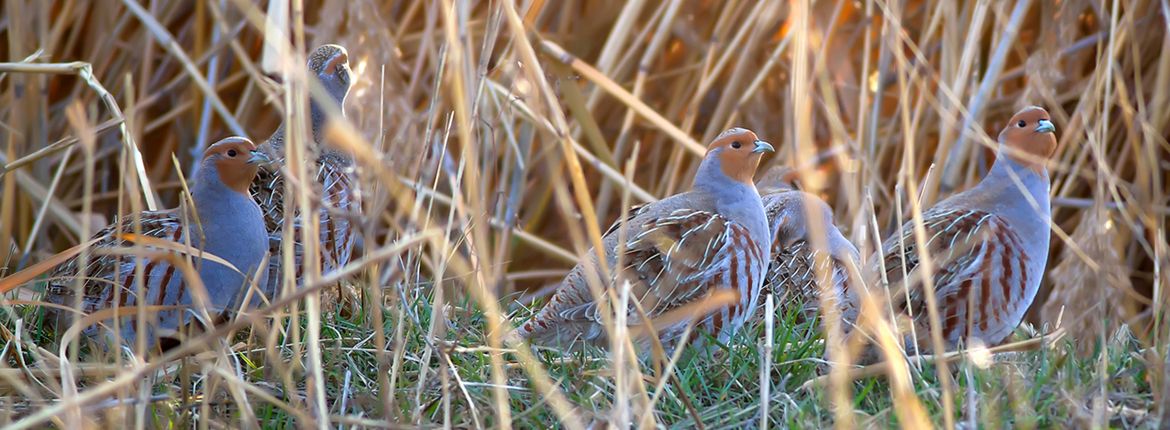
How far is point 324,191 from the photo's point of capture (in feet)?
13.1

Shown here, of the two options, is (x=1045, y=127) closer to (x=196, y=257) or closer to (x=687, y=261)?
(x=687, y=261)

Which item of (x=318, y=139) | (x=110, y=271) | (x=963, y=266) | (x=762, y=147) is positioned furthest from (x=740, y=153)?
(x=110, y=271)

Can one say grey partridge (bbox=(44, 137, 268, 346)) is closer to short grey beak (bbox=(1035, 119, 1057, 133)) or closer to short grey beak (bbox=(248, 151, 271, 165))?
short grey beak (bbox=(248, 151, 271, 165))

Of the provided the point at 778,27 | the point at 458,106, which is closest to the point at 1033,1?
the point at 778,27

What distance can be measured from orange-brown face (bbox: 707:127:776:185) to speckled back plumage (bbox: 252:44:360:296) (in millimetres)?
1099

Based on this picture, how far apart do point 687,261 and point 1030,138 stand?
3.84 ft

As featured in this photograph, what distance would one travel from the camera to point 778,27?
5.08 meters

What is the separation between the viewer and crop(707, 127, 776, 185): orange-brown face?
3609 millimetres

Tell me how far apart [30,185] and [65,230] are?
0.85 feet

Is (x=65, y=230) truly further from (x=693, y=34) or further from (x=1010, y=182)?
(x=1010, y=182)

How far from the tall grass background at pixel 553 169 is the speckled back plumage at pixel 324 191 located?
14 centimetres

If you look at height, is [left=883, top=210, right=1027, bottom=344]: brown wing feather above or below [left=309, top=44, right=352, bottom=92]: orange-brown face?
below

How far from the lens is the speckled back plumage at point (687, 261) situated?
3350 millimetres

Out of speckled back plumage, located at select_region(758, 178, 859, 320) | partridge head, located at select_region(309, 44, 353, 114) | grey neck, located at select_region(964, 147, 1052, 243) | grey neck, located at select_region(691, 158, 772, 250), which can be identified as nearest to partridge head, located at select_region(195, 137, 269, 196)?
partridge head, located at select_region(309, 44, 353, 114)
